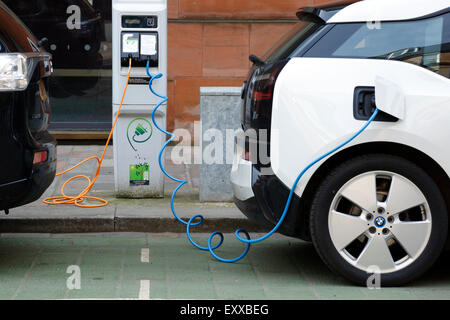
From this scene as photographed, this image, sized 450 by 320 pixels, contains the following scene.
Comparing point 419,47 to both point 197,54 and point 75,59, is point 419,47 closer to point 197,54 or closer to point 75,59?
point 197,54

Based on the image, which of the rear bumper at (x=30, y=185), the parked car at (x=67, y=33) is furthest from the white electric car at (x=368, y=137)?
the parked car at (x=67, y=33)

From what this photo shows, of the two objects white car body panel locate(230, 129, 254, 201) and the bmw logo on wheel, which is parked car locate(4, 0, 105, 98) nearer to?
white car body panel locate(230, 129, 254, 201)

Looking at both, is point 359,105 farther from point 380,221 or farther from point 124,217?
point 124,217

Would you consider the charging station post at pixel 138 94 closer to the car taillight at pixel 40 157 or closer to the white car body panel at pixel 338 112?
the car taillight at pixel 40 157

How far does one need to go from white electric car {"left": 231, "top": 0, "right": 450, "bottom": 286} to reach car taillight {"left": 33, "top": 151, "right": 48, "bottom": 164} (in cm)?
149

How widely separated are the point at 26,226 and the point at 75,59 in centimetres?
485

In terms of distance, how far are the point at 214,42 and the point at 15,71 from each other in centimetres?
570

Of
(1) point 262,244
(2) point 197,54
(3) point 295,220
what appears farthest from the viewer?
(2) point 197,54

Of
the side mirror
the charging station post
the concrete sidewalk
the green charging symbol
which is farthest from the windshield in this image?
the green charging symbol

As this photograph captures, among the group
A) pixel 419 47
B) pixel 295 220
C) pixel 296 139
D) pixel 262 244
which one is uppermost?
pixel 419 47

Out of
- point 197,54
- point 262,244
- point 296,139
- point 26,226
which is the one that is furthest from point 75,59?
point 296,139

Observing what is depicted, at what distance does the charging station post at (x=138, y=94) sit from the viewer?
6.91 meters

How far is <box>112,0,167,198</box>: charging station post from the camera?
272 inches

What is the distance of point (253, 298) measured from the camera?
470 cm
